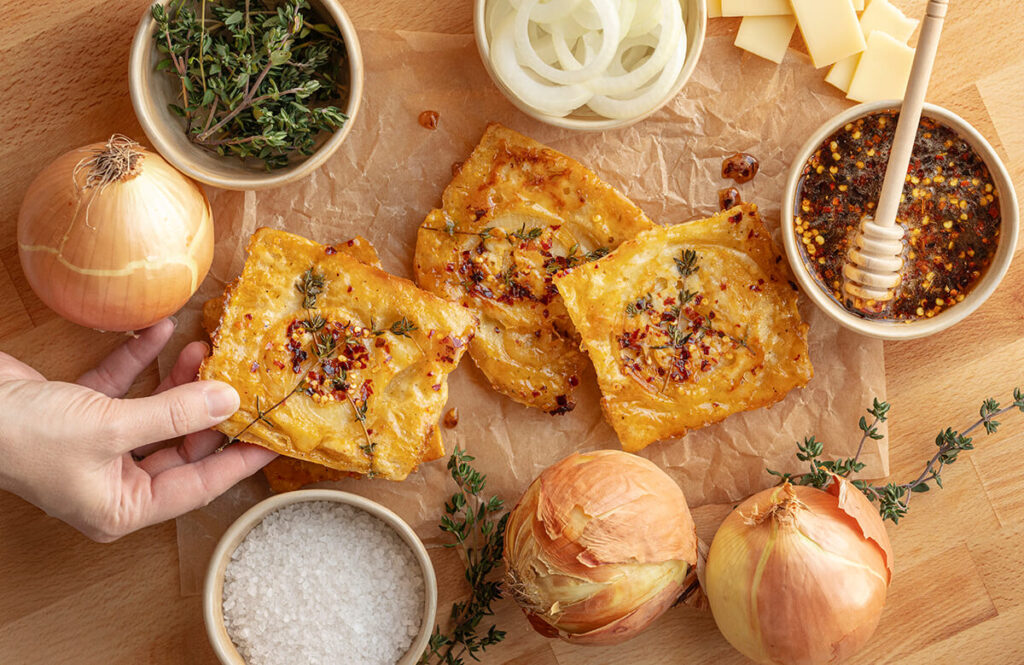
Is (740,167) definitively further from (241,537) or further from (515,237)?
(241,537)

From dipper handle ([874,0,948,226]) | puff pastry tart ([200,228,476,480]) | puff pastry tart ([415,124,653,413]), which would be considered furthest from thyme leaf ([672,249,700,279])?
puff pastry tart ([200,228,476,480])

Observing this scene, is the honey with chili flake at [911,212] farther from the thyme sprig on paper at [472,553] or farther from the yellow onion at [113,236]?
the yellow onion at [113,236]

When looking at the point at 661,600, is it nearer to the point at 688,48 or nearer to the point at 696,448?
the point at 696,448

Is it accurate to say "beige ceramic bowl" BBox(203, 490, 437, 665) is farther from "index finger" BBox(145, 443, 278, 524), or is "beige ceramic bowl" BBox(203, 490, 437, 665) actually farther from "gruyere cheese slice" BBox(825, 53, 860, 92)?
"gruyere cheese slice" BBox(825, 53, 860, 92)

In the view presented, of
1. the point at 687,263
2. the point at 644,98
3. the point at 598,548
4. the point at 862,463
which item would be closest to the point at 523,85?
the point at 644,98

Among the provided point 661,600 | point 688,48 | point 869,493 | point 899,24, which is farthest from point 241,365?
point 899,24

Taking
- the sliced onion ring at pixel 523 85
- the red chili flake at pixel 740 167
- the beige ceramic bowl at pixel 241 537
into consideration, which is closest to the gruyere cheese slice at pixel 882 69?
the red chili flake at pixel 740 167
